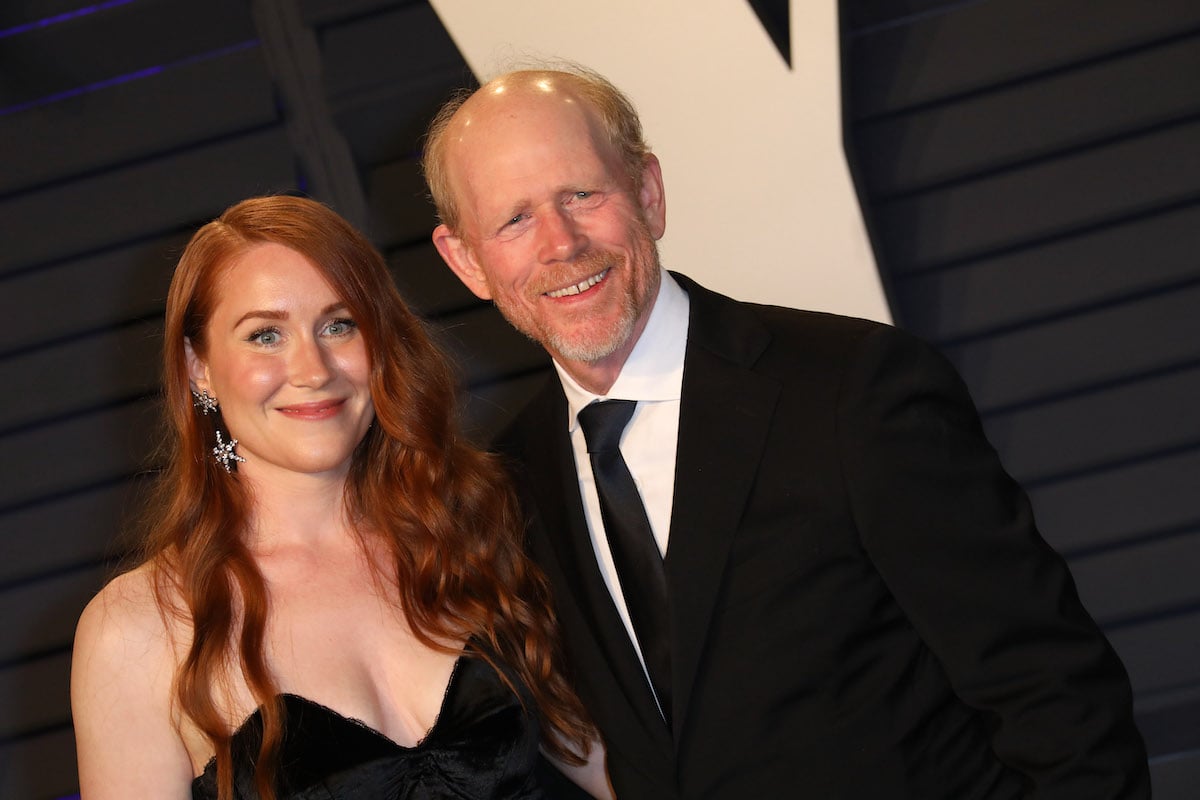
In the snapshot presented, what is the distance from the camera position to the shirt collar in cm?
200

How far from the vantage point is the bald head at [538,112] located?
6.82 feet

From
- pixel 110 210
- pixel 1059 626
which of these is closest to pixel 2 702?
pixel 110 210

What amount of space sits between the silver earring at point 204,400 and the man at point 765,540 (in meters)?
0.59

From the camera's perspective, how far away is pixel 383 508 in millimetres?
2393

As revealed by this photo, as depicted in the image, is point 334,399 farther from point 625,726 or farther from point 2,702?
point 2,702

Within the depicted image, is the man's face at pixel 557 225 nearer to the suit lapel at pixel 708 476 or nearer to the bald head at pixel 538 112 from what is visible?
the bald head at pixel 538 112

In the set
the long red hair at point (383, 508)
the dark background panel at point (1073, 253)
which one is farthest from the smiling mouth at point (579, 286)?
the dark background panel at point (1073, 253)

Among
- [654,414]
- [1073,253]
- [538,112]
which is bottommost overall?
[654,414]

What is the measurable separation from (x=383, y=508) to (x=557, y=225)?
28.3 inches

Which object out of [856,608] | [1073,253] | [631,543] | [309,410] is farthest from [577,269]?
[1073,253]

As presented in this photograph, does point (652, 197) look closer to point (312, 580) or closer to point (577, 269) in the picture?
point (577, 269)

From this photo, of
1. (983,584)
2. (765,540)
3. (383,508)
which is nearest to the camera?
(983,584)

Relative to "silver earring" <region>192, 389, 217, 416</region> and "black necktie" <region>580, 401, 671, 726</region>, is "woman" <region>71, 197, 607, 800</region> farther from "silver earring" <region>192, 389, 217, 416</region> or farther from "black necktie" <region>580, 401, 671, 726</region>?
"black necktie" <region>580, 401, 671, 726</region>

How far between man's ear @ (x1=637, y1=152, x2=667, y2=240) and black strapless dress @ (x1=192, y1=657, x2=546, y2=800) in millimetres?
839
